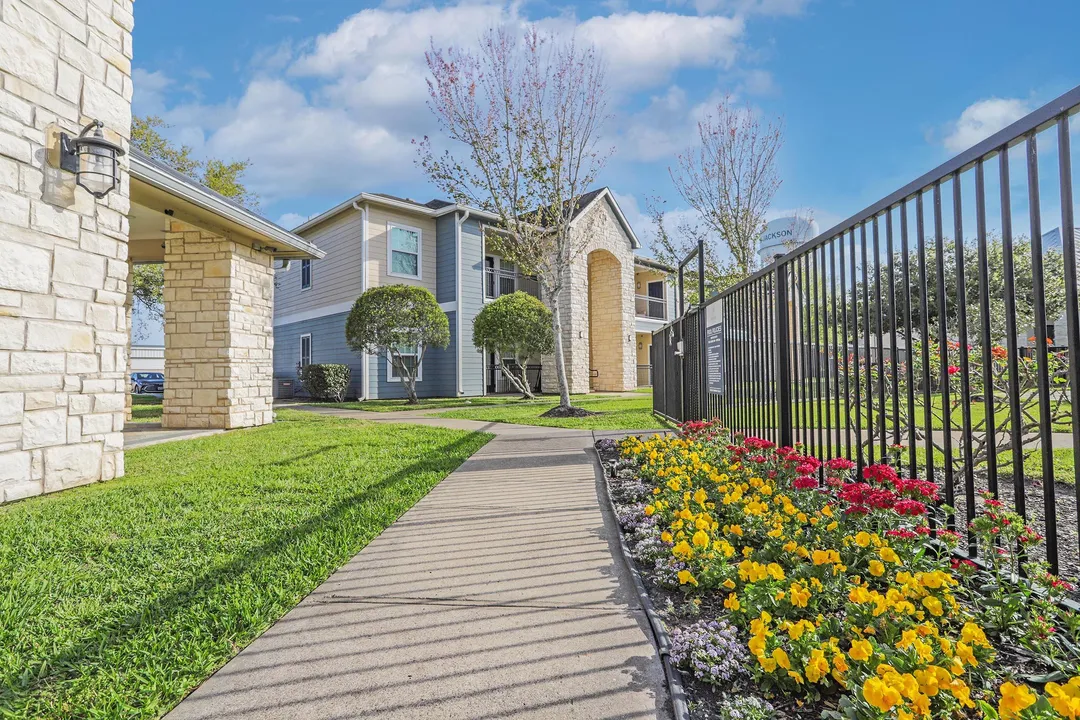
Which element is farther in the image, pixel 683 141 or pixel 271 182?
pixel 271 182

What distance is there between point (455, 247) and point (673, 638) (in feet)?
47.6

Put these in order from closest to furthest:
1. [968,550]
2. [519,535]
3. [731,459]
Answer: [968,550], [519,535], [731,459]

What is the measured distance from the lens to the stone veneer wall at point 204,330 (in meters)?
7.65

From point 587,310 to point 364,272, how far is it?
7.08 metres

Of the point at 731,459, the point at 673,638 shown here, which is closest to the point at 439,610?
the point at 673,638

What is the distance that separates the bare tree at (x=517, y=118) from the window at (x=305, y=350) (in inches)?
360

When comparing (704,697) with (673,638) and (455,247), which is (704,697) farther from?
(455,247)

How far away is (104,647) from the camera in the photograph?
5.58 ft

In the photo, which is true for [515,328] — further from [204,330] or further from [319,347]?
[319,347]

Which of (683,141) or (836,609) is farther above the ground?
(683,141)

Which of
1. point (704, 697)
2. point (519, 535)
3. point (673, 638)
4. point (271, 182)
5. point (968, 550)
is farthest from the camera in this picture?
point (271, 182)

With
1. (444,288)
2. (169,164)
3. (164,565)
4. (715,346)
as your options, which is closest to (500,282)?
(444,288)

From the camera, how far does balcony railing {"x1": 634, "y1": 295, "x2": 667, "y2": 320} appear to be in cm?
2117

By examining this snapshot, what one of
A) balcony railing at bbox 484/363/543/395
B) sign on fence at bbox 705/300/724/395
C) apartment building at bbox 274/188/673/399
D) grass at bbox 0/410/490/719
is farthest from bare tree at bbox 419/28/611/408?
balcony railing at bbox 484/363/543/395
